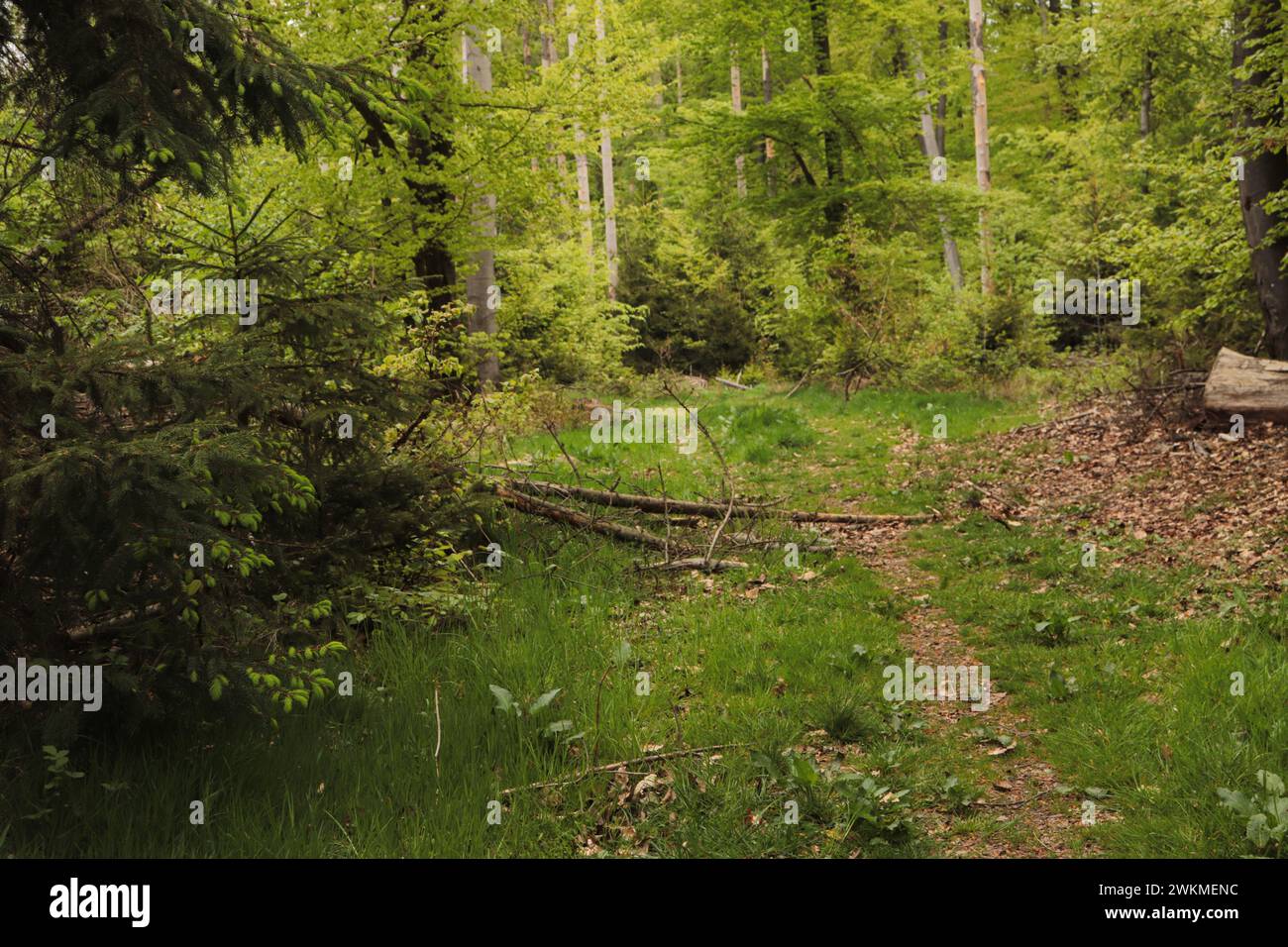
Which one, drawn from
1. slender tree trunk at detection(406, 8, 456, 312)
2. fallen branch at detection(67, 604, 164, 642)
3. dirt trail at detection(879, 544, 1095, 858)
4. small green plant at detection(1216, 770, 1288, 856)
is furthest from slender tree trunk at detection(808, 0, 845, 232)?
fallen branch at detection(67, 604, 164, 642)

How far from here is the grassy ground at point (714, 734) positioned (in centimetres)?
395

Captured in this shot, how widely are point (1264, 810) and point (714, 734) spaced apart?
99.4 inches

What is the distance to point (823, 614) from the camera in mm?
7082

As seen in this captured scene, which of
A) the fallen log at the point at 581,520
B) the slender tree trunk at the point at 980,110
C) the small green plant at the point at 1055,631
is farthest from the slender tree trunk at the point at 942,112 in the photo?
the small green plant at the point at 1055,631

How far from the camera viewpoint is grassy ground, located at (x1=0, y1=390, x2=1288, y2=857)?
395 cm

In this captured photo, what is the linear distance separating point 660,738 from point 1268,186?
10757 millimetres

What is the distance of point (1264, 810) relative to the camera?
390 centimetres

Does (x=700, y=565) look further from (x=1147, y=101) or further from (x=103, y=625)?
(x=1147, y=101)

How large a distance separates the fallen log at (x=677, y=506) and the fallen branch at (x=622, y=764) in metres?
4.17

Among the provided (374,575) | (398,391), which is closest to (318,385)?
(398,391)

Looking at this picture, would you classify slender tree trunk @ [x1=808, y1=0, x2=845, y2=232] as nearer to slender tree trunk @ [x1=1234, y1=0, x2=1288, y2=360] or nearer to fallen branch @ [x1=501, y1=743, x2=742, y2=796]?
slender tree trunk @ [x1=1234, y1=0, x2=1288, y2=360]

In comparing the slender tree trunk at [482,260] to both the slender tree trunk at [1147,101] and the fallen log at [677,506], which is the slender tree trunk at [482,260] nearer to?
the fallen log at [677,506]

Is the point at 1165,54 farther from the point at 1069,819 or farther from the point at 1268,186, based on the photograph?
the point at 1069,819

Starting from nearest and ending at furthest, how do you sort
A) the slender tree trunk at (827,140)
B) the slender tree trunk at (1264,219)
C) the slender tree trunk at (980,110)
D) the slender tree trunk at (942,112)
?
the slender tree trunk at (1264,219)
the slender tree trunk at (827,140)
the slender tree trunk at (980,110)
the slender tree trunk at (942,112)
